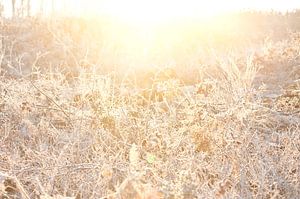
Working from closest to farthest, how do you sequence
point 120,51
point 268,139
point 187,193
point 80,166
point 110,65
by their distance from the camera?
point 187,193 → point 80,166 → point 268,139 → point 110,65 → point 120,51

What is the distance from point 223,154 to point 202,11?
19.1 metres

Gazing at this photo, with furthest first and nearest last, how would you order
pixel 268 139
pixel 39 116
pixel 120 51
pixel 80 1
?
→ pixel 80 1, pixel 120 51, pixel 39 116, pixel 268 139

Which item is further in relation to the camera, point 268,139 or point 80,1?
point 80,1

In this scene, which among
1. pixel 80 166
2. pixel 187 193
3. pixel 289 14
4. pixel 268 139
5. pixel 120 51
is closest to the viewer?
pixel 187 193

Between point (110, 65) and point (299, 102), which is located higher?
point (299, 102)

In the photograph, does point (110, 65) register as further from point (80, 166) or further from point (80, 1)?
point (80, 1)

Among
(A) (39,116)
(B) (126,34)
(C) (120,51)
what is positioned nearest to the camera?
(A) (39,116)

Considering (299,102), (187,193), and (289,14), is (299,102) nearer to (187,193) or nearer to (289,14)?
(187,193)

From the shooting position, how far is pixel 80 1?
4806cm

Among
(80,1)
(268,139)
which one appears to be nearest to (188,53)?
(268,139)

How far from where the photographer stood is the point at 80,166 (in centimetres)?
383

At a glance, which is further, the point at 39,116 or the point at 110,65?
the point at 110,65

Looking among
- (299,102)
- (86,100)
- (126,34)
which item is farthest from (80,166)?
(126,34)

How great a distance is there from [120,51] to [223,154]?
980 centimetres
